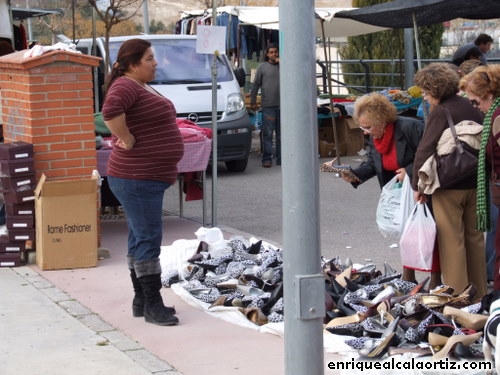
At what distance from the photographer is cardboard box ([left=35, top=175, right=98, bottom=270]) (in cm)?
789

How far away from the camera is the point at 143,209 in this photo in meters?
6.23

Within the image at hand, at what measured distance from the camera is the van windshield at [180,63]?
14.2 m

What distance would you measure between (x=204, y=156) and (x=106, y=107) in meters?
3.61

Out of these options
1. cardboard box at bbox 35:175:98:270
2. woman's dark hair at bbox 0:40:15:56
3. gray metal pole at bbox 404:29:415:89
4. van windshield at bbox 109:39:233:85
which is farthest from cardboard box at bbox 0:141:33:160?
gray metal pole at bbox 404:29:415:89

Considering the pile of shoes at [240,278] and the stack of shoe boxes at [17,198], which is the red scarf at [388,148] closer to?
the pile of shoes at [240,278]

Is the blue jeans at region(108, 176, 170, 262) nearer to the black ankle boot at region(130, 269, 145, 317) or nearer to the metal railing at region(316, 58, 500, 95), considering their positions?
the black ankle boot at region(130, 269, 145, 317)

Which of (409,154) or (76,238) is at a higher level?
(409,154)

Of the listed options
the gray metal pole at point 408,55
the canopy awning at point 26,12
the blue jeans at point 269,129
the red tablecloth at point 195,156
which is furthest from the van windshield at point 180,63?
the canopy awning at point 26,12

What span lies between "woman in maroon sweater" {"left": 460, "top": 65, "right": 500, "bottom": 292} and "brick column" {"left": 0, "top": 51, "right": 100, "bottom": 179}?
3389mm

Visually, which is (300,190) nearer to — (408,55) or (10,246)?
(10,246)

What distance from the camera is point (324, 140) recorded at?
1606 cm

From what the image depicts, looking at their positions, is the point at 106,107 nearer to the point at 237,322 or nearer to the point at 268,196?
the point at 237,322

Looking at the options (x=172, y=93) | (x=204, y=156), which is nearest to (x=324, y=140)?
(x=172, y=93)

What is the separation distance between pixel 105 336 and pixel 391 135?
246 cm
